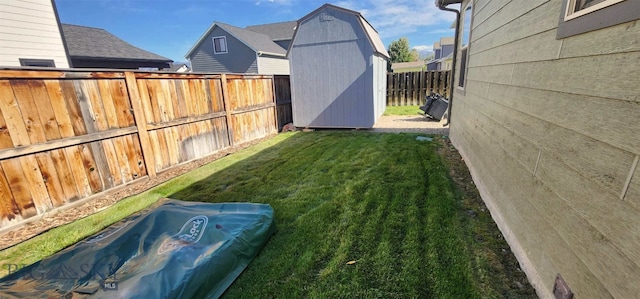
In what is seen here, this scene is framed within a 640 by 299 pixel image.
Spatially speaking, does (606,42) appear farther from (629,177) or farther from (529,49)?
(529,49)

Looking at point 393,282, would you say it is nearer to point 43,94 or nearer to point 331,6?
point 43,94

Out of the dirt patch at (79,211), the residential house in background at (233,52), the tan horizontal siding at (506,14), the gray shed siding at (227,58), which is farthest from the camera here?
the gray shed siding at (227,58)

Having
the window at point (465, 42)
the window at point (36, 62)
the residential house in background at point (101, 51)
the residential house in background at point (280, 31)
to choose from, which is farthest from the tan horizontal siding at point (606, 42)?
the residential house in background at point (280, 31)

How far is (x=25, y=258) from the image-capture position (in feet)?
8.49

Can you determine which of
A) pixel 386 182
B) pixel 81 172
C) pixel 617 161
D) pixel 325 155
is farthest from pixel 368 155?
pixel 81 172

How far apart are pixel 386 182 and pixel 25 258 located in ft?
13.4

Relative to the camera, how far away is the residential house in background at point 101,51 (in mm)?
12289

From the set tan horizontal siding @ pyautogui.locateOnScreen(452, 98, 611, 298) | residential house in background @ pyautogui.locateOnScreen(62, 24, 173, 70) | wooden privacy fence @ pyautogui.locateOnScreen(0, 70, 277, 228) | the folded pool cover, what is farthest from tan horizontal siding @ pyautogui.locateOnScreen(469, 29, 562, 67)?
residential house in background @ pyautogui.locateOnScreen(62, 24, 173, 70)

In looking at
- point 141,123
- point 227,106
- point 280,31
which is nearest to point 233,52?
point 280,31

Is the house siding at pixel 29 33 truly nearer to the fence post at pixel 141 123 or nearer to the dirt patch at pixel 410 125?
the fence post at pixel 141 123

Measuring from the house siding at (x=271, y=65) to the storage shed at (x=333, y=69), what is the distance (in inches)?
417

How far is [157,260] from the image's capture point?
6.31 ft

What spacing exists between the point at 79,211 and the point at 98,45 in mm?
13723

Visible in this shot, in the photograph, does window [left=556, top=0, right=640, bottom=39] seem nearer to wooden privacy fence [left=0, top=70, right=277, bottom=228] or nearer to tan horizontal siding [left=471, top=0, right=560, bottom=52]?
tan horizontal siding [left=471, top=0, right=560, bottom=52]
